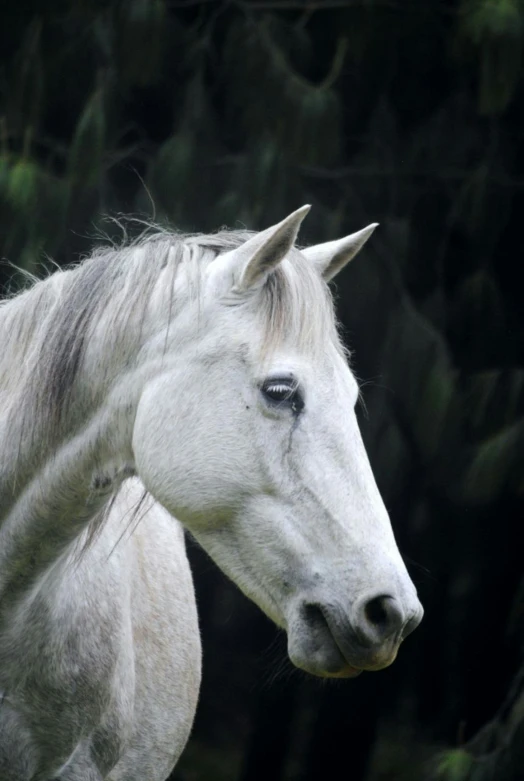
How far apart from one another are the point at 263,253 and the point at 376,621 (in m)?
0.60

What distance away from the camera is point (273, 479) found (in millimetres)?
1560

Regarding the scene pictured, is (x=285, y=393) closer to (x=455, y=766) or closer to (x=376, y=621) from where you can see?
(x=376, y=621)

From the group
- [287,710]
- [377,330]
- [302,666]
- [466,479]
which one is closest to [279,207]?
[377,330]

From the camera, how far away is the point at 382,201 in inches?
154

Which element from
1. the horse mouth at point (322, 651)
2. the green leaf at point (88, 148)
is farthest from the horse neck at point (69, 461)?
the green leaf at point (88, 148)

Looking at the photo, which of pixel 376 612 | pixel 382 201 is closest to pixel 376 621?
pixel 376 612

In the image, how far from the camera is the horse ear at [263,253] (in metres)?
1.61

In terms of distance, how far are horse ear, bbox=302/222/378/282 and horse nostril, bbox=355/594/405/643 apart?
666 millimetres

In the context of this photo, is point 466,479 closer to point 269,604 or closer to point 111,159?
point 111,159

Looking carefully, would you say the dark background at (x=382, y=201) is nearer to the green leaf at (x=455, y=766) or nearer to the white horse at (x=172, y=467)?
the green leaf at (x=455, y=766)

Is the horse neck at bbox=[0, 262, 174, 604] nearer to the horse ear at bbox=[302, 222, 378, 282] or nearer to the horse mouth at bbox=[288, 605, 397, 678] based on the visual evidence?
the horse ear at bbox=[302, 222, 378, 282]

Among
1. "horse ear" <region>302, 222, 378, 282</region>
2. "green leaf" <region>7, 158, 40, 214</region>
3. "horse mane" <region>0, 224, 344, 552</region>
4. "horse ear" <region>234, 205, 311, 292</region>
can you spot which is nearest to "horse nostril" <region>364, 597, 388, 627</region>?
"horse mane" <region>0, 224, 344, 552</region>

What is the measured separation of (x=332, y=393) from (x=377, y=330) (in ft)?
7.40

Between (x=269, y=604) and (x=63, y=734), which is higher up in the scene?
(x=269, y=604)
